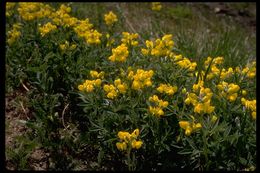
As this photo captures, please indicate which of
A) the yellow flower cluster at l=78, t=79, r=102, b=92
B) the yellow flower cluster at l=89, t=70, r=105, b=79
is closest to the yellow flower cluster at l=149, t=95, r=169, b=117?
the yellow flower cluster at l=78, t=79, r=102, b=92

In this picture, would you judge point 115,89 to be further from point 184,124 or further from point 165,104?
point 184,124

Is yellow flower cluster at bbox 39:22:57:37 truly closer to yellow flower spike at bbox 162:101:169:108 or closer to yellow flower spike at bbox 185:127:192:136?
yellow flower spike at bbox 162:101:169:108

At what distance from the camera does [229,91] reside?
7.69 ft

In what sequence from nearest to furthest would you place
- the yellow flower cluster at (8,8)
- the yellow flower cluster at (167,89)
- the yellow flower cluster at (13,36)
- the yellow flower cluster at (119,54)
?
1. the yellow flower cluster at (167,89)
2. the yellow flower cluster at (119,54)
3. the yellow flower cluster at (13,36)
4. the yellow flower cluster at (8,8)

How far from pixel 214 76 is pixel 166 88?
1.63ft

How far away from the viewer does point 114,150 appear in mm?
2568

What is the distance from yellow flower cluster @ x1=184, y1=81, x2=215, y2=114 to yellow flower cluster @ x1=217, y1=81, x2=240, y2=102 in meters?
0.11

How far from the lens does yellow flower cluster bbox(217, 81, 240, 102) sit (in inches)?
91.4

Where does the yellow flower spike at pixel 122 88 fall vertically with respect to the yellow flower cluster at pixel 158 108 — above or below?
above

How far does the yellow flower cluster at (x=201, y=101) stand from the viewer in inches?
87.9

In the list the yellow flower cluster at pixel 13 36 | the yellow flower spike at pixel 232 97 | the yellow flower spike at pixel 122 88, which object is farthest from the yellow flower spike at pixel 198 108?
the yellow flower cluster at pixel 13 36

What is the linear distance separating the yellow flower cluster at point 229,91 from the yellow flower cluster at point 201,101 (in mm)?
110

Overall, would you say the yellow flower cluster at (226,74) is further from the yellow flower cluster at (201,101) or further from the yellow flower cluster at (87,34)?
the yellow flower cluster at (87,34)
